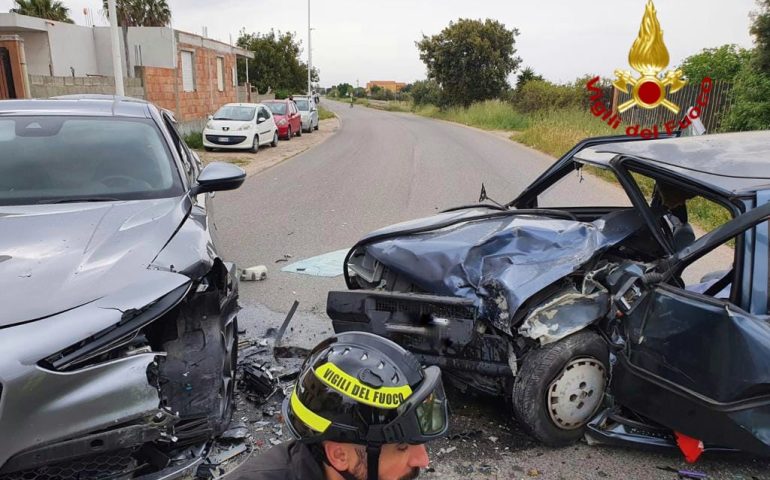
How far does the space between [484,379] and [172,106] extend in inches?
798

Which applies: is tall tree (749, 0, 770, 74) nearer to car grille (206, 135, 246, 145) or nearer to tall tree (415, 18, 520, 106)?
car grille (206, 135, 246, 145)

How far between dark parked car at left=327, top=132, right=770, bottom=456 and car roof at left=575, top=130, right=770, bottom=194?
0.01m

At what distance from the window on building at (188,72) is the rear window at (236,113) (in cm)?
649

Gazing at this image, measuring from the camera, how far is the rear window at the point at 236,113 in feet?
60.0

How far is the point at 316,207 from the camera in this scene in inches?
396

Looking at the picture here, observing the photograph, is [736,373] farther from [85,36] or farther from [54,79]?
[85,36]

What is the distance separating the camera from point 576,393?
3.21 meters

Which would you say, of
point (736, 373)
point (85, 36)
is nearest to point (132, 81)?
point (85, 36)

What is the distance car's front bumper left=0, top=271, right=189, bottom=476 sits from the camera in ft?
7.00

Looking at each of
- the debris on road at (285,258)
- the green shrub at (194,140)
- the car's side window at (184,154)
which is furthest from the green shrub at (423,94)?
the car's side window at (184,154)

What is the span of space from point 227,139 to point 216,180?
1442 cm

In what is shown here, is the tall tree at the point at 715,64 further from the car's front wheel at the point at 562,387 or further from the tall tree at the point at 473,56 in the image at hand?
the car's front wheel at the point at 562,387

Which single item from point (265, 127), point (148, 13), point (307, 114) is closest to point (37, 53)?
point (265, 127)

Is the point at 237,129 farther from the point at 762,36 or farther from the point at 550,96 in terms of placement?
the point at 550,96
